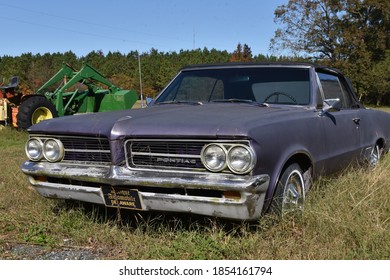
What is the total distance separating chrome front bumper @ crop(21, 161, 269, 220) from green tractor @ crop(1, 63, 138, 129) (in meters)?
8.45

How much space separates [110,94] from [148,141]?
1032 centimetres

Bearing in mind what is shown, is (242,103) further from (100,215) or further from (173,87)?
(100,215)

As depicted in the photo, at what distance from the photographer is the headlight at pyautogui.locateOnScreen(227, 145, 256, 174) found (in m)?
2.95

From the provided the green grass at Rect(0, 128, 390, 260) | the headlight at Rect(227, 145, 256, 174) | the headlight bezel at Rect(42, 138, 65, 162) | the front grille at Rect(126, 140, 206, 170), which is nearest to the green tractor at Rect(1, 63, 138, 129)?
the green grass at Rect(0, 128, 390, 260)

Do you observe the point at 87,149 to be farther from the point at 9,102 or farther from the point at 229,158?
the point at 9,102

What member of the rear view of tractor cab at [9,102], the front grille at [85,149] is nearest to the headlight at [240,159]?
the front grille at [85,149]

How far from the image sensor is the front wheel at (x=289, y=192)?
335 centimetres

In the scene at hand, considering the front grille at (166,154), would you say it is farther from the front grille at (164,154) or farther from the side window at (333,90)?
the side window at (333,90)

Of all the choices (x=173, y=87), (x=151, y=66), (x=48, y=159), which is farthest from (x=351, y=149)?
(x=151, y=66)

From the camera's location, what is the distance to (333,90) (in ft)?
16.1

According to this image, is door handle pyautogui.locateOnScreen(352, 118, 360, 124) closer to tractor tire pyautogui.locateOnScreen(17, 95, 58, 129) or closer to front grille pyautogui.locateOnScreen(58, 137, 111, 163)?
front grille pyautogui.locateOnScreen(58, 137, 111, 163)

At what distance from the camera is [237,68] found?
15.0ft

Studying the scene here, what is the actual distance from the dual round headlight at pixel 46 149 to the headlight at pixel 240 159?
5.03 ft

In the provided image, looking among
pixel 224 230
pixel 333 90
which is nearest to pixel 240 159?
pixel 224 230
